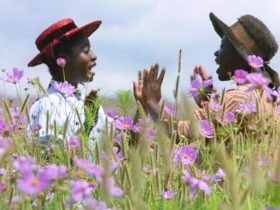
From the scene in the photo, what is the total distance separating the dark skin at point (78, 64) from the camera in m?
3.12

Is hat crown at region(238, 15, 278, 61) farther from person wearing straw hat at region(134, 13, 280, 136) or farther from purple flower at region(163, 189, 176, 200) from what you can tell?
purple flower at region(163, 189, 176, 200)

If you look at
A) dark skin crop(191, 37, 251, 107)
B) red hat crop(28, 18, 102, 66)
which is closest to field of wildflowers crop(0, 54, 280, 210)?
dark skin crop(191, 37, 251, 107)

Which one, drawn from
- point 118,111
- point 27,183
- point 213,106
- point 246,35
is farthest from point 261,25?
point 27,183

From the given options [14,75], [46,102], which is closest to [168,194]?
[14,75]

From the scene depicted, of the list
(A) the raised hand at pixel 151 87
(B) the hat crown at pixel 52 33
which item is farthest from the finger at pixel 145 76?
(B) the hat crown at pixel 52 33

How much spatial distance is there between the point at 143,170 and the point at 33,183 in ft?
2.10

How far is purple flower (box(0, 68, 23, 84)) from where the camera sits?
1.99 m

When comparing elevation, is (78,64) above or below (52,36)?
below

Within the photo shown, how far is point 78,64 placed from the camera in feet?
10.4

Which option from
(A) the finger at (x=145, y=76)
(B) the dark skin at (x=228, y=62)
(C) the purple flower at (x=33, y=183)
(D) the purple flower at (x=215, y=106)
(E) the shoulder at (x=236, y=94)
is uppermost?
(C) the purple flower at (x=33, y=183)

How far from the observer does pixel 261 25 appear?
2846 mm

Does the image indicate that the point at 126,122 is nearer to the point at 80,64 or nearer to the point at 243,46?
the point at 243,46

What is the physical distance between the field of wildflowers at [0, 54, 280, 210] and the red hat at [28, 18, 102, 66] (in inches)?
45.5

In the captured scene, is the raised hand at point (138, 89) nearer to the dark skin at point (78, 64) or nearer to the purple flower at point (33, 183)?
the dark skin at point (78, 64)
